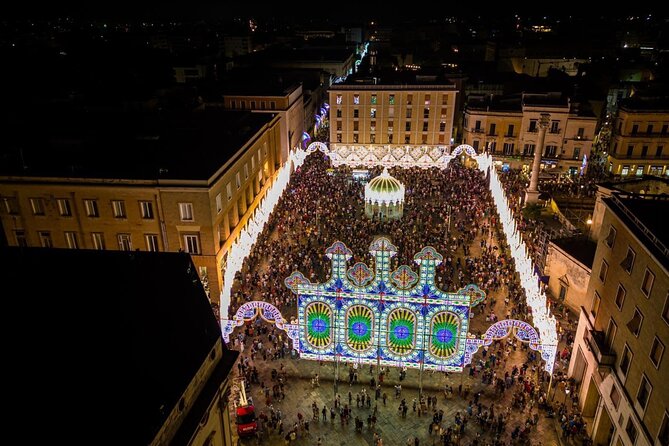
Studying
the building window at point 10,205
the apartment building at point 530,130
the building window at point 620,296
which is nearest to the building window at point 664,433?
the building window at point 620,296

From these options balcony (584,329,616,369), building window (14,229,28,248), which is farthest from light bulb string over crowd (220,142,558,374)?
building window (14,229,28,248)

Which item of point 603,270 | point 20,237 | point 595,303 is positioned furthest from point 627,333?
point 20,237

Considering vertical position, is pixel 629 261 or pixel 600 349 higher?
pixel 629 261

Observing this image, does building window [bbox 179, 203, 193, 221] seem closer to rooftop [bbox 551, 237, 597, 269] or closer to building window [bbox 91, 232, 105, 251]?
building window [bbox 91, 232, 105, 251]

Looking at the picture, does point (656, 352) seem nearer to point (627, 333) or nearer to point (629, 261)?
point (627, 333)

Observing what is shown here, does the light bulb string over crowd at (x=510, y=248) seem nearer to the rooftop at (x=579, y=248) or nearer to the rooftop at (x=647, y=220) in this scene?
the rooftop at (x=579, y=248)

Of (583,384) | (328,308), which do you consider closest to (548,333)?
(583,384)
